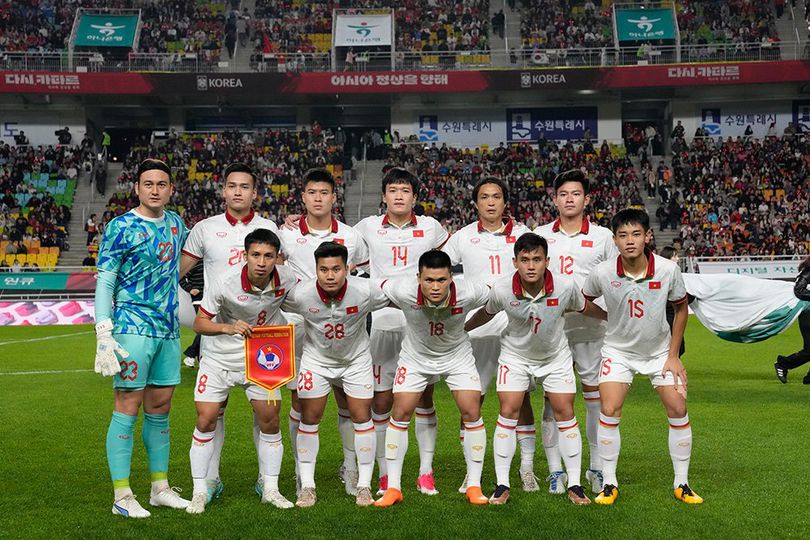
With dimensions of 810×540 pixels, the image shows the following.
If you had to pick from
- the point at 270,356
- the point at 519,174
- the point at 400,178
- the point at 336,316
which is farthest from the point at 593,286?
the point at 519,174

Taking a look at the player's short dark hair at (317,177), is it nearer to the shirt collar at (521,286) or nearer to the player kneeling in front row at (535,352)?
the player kneeling in front row at (535,352)

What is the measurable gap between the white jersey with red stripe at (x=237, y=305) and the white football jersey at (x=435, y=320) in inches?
30.7

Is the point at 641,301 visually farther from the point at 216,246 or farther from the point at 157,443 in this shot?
the point at 157,443

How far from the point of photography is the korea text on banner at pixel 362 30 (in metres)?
39.7

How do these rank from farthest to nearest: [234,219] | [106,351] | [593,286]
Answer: [234,219] → [593,286] → [106,351]

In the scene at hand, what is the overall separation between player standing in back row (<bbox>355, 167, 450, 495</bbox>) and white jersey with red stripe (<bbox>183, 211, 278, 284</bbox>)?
41.6 inches

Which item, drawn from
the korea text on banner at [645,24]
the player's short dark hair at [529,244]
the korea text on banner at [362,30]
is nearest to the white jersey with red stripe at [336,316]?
the player's short dark hair at [529,244]

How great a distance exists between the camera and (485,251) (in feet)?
24.2

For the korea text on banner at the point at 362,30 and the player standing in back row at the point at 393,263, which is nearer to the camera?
the player standing in back row at the point at 393,263

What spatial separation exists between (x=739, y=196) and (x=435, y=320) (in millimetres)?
30634

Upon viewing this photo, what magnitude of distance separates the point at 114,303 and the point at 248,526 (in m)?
1.79

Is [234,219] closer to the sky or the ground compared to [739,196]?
closer to the ground

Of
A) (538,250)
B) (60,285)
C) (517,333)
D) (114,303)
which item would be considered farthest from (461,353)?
(60,285)

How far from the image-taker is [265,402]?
6.44 metres
